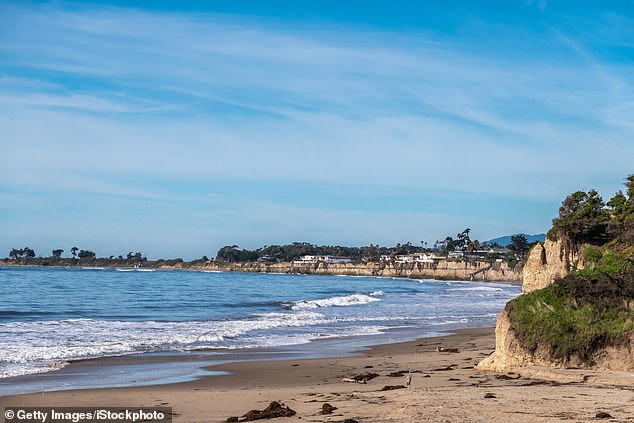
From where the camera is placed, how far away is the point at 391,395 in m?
12.0

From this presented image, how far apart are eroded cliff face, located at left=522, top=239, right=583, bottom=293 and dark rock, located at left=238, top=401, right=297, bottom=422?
1346 cm

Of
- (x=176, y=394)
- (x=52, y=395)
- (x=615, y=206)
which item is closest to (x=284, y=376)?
(x=176, y=394)

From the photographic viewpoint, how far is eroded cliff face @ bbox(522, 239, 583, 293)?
23.2m

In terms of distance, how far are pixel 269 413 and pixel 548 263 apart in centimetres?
1657

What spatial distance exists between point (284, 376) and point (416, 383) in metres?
3.96

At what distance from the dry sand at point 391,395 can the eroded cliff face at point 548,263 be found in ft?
20.2

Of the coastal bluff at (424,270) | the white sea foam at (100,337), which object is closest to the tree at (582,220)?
the white sea foam at (100,337)

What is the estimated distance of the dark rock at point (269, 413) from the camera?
35.0 ft

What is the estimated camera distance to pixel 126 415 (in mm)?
11461

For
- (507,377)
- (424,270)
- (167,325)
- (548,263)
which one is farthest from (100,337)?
(424,270)

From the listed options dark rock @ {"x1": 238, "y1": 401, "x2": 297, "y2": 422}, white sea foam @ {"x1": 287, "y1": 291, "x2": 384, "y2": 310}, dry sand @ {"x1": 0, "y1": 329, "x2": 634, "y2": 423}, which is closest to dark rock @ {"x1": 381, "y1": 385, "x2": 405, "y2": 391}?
dry sand @ {"x1": 0, "y1": 329, "x2": 634, "y2": 423}

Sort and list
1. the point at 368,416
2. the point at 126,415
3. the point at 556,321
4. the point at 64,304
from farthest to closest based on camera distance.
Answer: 1. the point at 64,304
2. the point at 556,321
3. the point at 126,415
4. the point at 368,416

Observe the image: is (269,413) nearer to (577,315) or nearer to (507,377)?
(507,377)

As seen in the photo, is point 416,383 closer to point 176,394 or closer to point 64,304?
point 176,394
